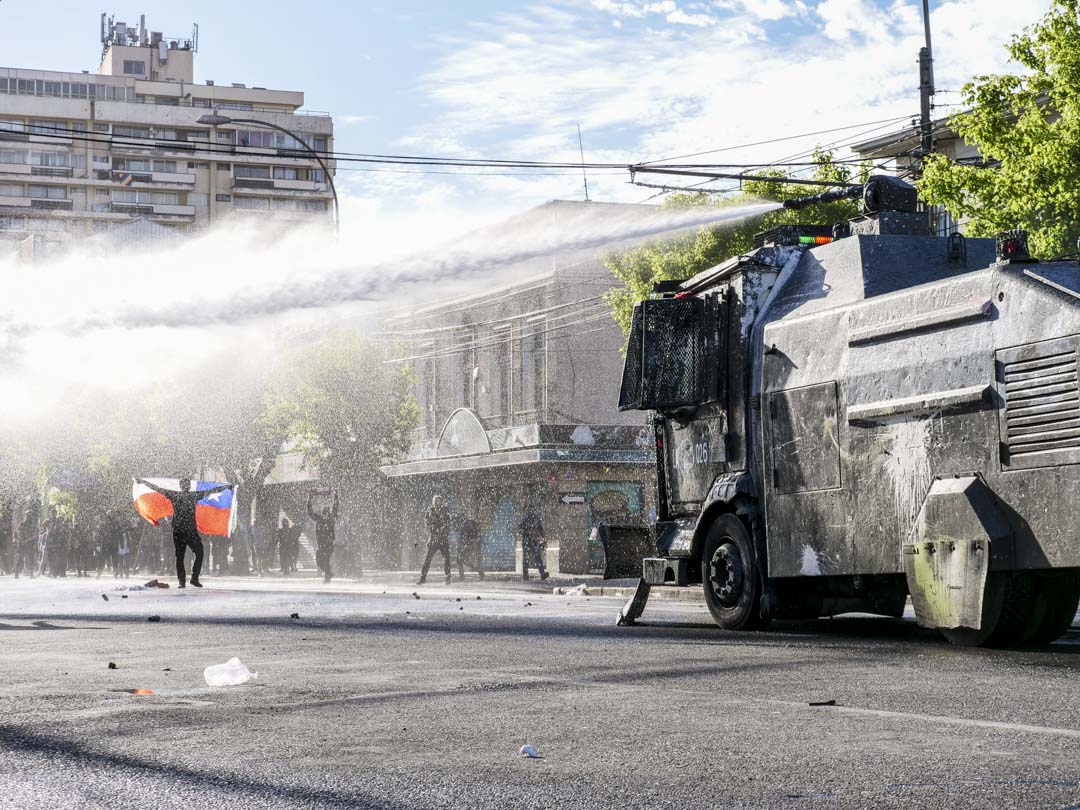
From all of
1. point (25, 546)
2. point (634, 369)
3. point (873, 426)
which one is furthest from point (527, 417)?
point (873, 426)

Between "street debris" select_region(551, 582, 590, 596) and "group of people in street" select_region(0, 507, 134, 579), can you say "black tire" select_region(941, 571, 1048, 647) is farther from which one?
A: "group of people in street" select_region(0, 507, 134, 579)

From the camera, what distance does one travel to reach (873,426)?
439 inches

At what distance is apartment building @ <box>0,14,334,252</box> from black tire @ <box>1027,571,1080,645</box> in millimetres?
99739

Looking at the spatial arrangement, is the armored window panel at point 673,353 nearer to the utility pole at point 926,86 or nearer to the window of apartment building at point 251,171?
the utility pole at point 926,86

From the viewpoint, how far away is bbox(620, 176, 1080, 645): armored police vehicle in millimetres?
9773

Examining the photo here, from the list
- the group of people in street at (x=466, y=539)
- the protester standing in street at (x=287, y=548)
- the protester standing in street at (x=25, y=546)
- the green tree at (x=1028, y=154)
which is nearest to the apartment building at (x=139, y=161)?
the protester standing in street at (x=25, y=546)

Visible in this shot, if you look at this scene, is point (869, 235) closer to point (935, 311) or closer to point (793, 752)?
point (935, 311)

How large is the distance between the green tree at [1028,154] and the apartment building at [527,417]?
1485cm

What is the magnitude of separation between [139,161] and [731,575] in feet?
344

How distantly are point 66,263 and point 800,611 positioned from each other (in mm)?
23254

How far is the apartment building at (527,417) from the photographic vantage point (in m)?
42.3

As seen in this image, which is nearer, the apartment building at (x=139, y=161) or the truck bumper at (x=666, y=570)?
the truck bumper at (x=666, y=570)

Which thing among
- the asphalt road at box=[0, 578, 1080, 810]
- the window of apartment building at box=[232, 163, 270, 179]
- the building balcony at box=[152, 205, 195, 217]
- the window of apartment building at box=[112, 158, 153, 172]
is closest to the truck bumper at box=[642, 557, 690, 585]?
the asphalt road at box=[0, 578, 1080, 810]

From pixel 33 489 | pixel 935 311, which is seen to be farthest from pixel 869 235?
pixel 33 489
